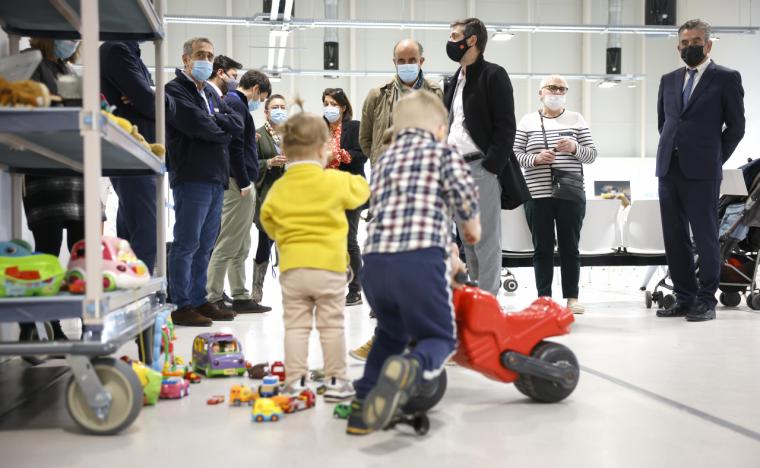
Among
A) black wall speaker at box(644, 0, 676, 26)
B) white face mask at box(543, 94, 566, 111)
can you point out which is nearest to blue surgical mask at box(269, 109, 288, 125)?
white face mask at box(543, 94, 566, 111)

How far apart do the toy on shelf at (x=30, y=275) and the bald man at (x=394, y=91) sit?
1782 millimetres

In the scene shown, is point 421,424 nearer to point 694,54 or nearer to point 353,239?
point 353,239

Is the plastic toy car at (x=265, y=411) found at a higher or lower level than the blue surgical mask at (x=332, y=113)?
lower

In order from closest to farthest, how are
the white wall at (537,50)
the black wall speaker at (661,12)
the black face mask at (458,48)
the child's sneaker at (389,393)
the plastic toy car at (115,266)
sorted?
the child's sneaker at (389,393)
the plastic toy car at (115,266)
the black face mask at (458,48)
the black wall speaker at (661,12)
the white wall at (537,50)

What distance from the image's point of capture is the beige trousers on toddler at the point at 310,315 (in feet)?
7.97

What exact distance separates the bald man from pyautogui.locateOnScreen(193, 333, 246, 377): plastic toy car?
1162 mm

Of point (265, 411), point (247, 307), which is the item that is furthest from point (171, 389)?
point (247, 307)

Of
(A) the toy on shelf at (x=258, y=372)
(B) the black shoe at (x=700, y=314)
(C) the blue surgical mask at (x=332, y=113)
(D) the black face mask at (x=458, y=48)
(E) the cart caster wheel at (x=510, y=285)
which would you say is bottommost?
(E) the cart caster wheel at (x=510, y=285)

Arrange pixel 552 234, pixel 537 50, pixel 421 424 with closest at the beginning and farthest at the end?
pixel 421 424
pixel 552 234
pixel 537 50

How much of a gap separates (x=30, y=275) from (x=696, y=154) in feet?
12.8

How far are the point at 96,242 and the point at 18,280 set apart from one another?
0.81 feet

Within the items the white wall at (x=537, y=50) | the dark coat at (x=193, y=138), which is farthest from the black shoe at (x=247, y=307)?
the white wall at (x=537, y=50)

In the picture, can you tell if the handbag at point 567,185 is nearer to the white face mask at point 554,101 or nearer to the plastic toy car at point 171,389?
the white face mask at point 554,101

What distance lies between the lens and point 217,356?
9.77ft
